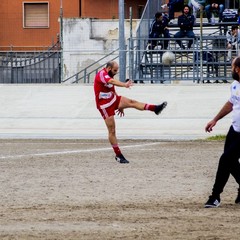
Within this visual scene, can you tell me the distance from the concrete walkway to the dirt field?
9.24ft

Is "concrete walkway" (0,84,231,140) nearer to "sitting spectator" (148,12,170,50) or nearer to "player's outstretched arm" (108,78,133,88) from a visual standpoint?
"sitting spectator" (148,12,170,50)

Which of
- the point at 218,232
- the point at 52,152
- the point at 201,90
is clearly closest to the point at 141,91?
the point at 201,90

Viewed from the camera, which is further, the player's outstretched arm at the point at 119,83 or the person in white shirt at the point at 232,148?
the player's outstretched arm at the point at 119,83

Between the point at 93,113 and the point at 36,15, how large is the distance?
18.3m

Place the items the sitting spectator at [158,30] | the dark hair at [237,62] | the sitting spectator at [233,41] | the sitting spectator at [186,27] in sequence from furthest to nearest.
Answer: the sitting spectator at [186,27]
the sitting spectator at [158,30]
the sitting spectator at [233,41]
the dark hair at [237,62]

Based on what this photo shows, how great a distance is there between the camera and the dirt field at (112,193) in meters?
10.0

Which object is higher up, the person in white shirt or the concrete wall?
the concrete wall

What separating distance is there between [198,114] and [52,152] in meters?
7.17

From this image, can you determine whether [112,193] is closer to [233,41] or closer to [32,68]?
[233,41]

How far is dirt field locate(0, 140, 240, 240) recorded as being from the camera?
10.0 meters

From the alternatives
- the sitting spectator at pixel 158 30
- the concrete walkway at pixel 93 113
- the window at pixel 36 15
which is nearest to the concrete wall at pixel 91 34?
the sitting spectator at pixel 158 30

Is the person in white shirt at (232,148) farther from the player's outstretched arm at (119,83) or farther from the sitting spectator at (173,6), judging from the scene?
the sitting spectator at (173,6)

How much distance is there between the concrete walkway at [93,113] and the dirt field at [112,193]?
2.82 metres

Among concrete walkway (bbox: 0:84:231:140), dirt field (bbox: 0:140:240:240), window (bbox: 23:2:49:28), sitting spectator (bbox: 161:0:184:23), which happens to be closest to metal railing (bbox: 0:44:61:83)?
concrete walkway (bbox: 0:84:231:140)
